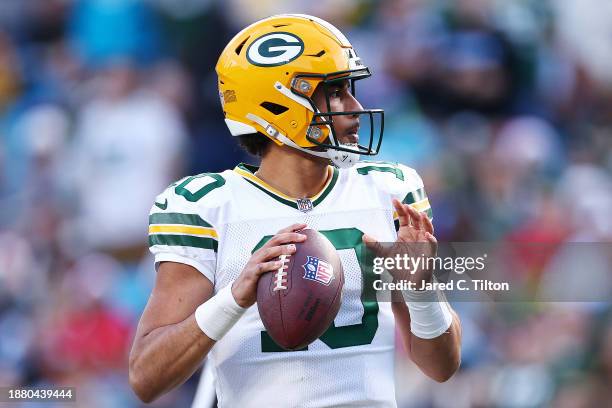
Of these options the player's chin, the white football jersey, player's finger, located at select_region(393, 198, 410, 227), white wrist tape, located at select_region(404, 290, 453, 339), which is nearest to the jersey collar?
the white football jersey

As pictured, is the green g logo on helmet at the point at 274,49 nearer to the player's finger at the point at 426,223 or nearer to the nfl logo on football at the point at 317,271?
the player's finger at the point at 426,223

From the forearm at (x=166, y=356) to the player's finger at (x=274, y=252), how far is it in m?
0.25

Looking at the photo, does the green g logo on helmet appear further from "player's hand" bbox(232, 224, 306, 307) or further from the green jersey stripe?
"player's hand" bbox(232, 224, 306, 307)

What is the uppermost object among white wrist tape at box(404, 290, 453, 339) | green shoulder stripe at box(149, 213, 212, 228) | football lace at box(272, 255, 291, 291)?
green shoulder stripe at box(149, 213, 212, 228)

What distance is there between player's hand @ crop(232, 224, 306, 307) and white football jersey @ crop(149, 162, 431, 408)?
246 mm

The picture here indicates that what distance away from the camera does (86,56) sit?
6.79 metres

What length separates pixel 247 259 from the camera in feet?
9.31

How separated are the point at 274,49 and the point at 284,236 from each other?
0.70 meters

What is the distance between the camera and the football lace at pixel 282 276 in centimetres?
253

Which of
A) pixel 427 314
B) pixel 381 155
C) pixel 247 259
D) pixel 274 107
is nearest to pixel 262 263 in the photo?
pixel 247 259

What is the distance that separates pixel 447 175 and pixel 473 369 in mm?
1146

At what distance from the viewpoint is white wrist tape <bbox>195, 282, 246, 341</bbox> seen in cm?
260

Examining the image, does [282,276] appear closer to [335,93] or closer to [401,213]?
[401,213]

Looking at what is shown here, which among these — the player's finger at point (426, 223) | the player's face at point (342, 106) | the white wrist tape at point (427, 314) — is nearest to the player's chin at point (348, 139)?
the player's face at point (342, 106)
